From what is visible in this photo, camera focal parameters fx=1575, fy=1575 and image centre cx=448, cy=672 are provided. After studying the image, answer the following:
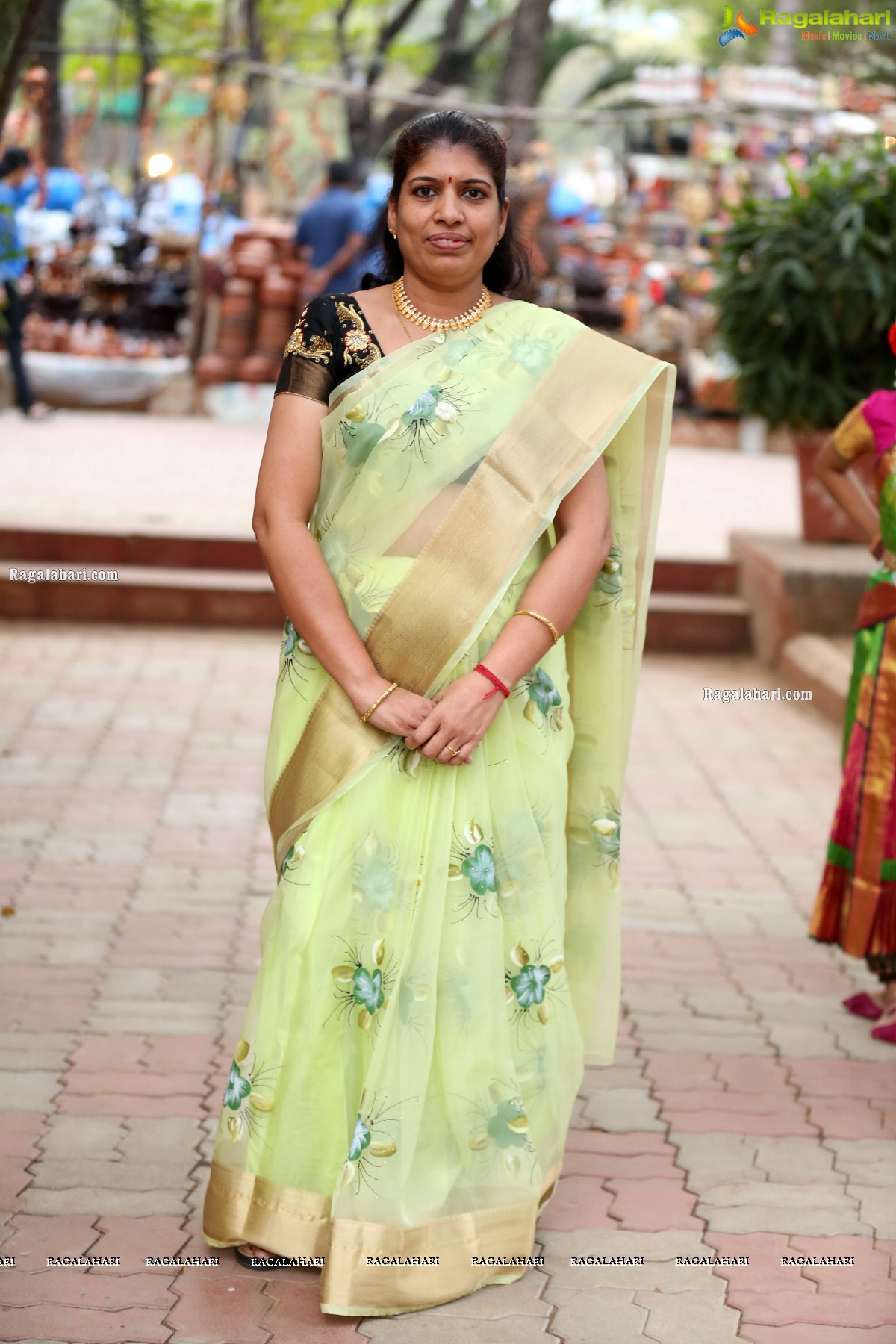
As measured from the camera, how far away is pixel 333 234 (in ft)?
38.8

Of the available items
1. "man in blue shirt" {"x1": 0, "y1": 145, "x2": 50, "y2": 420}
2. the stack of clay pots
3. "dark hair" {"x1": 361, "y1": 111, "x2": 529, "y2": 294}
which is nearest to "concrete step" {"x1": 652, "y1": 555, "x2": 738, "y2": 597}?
"man in blue shirt" {"x1": 0, "y1": 145, "x2": 50, "y2": 420}

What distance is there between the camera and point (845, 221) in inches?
292

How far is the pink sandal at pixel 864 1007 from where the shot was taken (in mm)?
3900

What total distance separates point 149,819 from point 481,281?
2.86m

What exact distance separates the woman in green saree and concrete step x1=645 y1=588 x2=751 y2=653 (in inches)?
212

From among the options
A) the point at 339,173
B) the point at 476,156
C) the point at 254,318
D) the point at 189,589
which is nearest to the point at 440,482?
the point at 476,156

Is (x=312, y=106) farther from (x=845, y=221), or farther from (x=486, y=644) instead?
(x=486, y=644)

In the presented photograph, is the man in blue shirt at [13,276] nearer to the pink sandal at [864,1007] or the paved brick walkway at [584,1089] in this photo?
the paved brick walkway at [584,1089]

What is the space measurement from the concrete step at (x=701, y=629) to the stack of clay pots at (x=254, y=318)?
6240 millimetres

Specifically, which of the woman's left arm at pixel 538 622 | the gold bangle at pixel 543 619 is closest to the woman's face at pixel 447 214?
the woman's left arm at pixel 538 622

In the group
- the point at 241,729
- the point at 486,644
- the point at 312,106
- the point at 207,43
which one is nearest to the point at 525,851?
the point at 486,644

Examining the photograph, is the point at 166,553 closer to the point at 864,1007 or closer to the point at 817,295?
the point at 817,295

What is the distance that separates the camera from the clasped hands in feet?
8.14

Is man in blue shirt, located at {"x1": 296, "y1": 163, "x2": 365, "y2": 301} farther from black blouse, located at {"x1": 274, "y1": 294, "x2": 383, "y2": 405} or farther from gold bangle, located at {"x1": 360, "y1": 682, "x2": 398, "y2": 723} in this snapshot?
gold bangle, located at {"x1": 360, "y1": 682, "x2": 398, "y2": 723}
